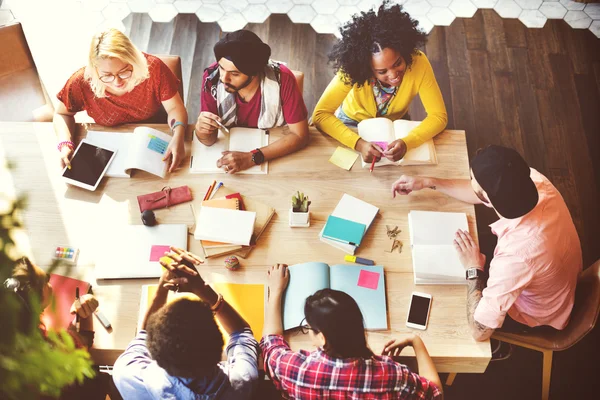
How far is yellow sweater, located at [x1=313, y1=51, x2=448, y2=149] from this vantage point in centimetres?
231

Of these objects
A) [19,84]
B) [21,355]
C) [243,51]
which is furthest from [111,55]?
[21,355]

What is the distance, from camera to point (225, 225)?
202cm

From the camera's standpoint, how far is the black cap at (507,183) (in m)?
1.72

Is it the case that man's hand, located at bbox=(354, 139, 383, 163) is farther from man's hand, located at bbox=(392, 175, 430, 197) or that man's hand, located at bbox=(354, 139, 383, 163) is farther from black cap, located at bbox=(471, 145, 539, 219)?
black cap, located at bbox=(471, 145, 539, 219)

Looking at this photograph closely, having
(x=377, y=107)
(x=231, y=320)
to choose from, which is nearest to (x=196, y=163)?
(x=231, y=320)

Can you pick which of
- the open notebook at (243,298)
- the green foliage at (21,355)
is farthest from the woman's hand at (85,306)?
the green foliage at (21,355)

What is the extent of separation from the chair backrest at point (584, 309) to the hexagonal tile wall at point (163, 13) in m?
3.37

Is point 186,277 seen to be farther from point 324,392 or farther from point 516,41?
point 516,41

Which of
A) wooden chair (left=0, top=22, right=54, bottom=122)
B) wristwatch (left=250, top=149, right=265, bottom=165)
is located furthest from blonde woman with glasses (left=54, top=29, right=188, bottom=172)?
wooden chair (left=0, top=22, right=54, bottom=122)

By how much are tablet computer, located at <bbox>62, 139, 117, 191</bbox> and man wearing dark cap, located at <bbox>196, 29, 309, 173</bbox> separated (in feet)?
1.39

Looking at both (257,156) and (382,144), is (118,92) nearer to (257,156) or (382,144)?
(257,156)

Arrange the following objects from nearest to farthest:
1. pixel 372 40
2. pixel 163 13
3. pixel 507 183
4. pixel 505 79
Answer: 1. pixel 507 183
2. pixel 372 40
3. pixel 505 79
4. pixel 163 13

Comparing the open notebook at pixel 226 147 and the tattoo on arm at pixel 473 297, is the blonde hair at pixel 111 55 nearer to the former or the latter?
the open notebook at pixel 226 147

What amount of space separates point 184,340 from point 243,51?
1206 millimetres
